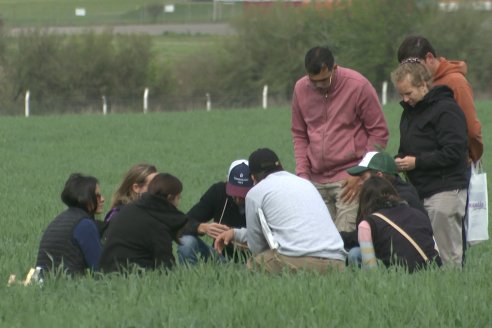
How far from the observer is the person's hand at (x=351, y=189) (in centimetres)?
896

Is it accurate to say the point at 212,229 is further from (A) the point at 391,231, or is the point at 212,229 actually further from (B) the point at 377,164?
(A) the point at 391,231

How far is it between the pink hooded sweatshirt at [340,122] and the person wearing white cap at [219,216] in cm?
57

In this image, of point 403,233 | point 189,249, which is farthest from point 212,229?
point 403,233

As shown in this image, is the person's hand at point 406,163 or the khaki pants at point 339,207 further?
the khaki pants at point 339,207

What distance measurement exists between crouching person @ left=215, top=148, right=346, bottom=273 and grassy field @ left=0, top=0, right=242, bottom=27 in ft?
261

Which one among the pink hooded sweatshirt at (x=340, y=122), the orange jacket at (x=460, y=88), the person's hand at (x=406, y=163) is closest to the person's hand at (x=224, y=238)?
the pink hooded sweatshirt at (x=340, y=122)

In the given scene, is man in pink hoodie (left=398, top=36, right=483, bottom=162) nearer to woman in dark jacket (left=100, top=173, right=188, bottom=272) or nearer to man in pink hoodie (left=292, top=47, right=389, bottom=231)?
man in pink hoodie (left=292, top=47, right=389, bottom=231)

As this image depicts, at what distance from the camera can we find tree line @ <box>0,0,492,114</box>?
59250mm

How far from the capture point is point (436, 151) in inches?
347

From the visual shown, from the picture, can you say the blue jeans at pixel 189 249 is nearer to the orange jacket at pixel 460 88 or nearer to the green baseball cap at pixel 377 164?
the green baseball cap at pixel 377 164

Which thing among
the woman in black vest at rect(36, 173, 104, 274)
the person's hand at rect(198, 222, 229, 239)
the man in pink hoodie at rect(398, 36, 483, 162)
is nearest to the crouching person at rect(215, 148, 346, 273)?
the person's hand at rect(198, 222, 229, 239)

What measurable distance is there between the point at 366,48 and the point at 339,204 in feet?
170

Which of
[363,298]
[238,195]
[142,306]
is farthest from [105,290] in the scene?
[238,195]

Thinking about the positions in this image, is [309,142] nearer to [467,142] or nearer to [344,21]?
[467,142]
